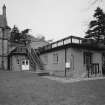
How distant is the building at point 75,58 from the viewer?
13805 millimetres

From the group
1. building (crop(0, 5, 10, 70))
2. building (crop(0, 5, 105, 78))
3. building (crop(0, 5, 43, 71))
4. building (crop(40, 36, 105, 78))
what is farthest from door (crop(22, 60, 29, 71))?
building (crop(40, 36, 105, 78))

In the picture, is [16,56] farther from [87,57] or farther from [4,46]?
[87,57]

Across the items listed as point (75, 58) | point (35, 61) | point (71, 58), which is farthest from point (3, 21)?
point (75, 58)

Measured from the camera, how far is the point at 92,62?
1557 cm

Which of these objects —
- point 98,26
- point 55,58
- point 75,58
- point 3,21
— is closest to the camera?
point 75,58

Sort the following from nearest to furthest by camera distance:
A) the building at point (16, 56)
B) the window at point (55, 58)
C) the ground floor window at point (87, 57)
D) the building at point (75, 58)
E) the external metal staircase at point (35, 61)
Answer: the building at point (75, 58) → the ground floor window at point (87, 57) → the window at point (55, 58) → the external metal staircase at point (35, 61) → the building at point (16, 56)

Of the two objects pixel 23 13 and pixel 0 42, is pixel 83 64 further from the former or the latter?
pixel 0 42

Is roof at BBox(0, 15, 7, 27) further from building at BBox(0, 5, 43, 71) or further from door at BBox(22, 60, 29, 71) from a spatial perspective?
door at BBox(22, 60, 29, 71)

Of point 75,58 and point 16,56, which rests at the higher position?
point 16,56

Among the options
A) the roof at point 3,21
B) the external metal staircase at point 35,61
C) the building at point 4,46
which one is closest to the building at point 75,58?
the external metal staircase at point 35,61

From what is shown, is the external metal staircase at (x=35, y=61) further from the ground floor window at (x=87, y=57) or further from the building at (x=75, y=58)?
the ground floor window at (x=87, y=57)

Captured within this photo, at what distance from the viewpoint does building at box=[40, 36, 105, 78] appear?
45.3ft

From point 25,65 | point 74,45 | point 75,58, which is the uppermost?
point 74,45

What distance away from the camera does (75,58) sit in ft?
45.6
